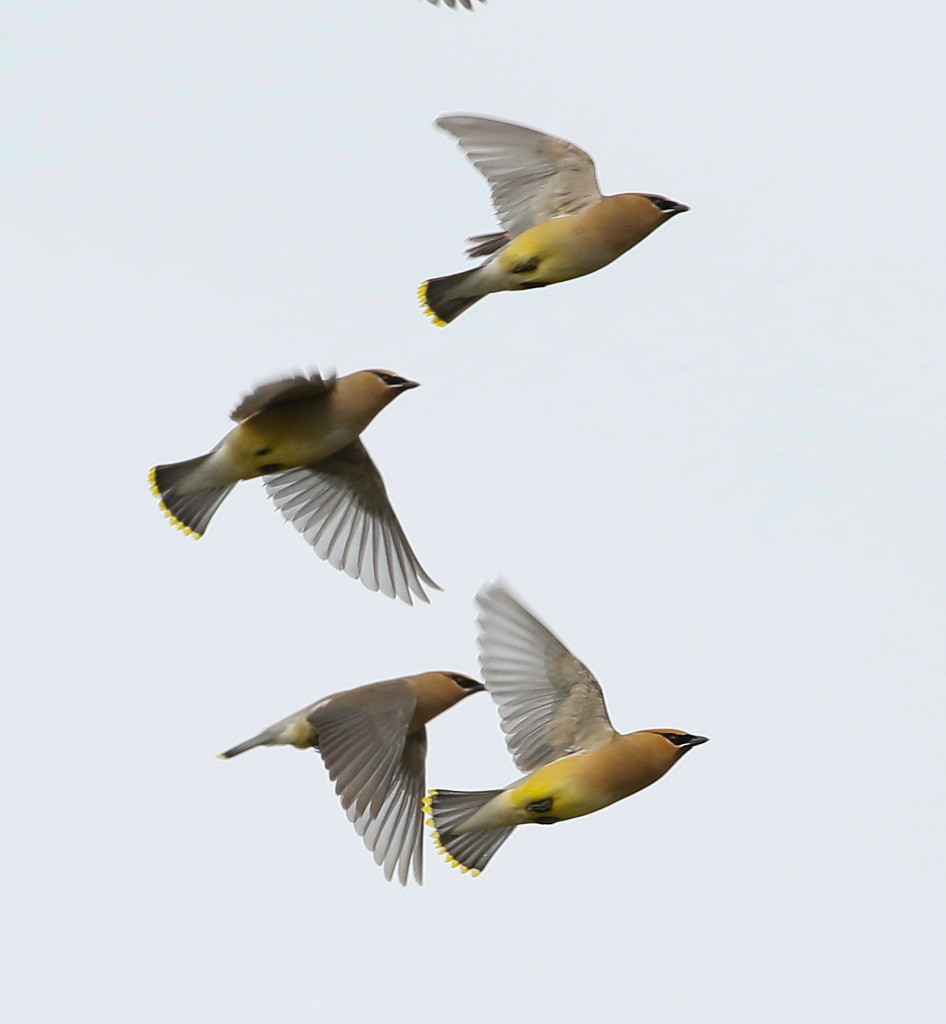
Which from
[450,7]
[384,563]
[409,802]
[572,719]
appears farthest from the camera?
[384,563]

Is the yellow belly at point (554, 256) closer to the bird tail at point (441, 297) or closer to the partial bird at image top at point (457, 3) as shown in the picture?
the bird tail at point (441, 297)

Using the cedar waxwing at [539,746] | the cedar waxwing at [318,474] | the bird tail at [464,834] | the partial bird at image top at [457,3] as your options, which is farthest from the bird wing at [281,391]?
the bird tail at [464,834]

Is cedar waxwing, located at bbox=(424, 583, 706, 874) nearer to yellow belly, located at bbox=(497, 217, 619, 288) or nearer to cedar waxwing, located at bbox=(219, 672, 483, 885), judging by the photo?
cedar waxwing, located at bbox=(219, 672, 483, 885)

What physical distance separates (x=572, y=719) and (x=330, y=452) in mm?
1222

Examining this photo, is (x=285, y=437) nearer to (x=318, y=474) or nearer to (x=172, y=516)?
(x=172, y=516)

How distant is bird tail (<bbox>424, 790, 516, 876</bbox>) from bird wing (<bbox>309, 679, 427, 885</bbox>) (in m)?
0.24

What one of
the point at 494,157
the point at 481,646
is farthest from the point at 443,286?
the point at 481,646

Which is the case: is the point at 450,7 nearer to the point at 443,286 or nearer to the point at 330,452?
the point at 443,286

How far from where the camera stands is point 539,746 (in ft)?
24.5

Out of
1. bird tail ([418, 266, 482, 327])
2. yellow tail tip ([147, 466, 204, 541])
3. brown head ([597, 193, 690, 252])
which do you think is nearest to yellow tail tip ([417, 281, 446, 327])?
bird tail ([418, 266, 482, 327])

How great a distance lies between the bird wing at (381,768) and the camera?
7.61 meters

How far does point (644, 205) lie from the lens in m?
7.40

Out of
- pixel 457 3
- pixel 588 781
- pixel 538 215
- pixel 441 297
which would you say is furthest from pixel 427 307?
pixel 588 781

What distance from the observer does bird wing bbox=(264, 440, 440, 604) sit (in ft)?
28.9
